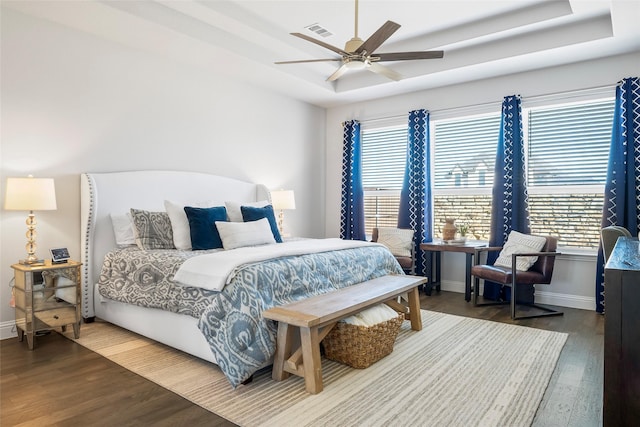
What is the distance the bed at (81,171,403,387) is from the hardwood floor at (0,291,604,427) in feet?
1.27

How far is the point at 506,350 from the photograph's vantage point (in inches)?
123

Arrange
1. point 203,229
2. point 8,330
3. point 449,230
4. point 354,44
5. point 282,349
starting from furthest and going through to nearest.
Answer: point 449,230, point 203,229, point 8,330, point 354,44, point 282,349

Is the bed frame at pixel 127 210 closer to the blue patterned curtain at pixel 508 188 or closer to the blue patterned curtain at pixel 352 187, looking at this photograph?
the blue patterned curtain at pixel 352 187

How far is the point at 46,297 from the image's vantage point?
316cm

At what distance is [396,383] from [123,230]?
2.75m

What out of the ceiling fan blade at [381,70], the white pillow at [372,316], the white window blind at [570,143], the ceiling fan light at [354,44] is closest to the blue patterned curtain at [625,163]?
the white window blind at [570,143]

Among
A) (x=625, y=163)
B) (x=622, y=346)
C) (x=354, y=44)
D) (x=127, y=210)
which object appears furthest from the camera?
(x=625, y=163)

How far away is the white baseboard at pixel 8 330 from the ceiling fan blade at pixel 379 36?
352 cm

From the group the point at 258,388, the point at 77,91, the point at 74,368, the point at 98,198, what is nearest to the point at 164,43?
the point at 77,91

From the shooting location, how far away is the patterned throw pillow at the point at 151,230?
3.65m

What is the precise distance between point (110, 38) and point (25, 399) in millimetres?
3187

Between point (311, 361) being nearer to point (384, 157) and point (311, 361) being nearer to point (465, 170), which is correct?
point (465, 170)

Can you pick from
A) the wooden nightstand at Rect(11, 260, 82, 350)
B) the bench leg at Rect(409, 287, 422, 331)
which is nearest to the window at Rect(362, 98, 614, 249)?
the bench leg at Rect(409, 287, 422, 331)

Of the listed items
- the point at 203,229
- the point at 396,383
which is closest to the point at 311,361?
the point at 396,383
